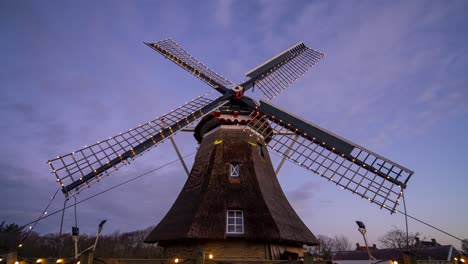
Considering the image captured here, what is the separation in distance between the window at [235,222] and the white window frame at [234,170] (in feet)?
5.64

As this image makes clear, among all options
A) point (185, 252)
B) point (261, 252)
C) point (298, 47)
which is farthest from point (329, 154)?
point (298, 47)

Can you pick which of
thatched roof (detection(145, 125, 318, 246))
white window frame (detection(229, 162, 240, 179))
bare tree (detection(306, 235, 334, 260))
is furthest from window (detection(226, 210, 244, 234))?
bare tree (detection(306, 235, 334, 260))

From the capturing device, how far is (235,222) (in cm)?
1088

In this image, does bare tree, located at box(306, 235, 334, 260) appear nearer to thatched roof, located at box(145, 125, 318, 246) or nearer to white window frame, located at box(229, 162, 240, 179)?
thatched roof, located at box(145, 125, 318, 246)

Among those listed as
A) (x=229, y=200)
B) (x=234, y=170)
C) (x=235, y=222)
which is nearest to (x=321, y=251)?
(x=234, y=170)

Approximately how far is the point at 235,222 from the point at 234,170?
8.18 ft

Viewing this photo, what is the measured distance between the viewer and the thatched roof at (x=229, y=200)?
34.6 ft

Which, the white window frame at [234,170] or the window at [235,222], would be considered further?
the white window frame at [234,170]

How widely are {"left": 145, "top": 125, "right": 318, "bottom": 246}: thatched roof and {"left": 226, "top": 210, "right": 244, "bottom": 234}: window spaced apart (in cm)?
17

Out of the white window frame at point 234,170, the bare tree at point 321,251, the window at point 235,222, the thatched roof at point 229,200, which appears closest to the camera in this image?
the thatched roof at point 229,200

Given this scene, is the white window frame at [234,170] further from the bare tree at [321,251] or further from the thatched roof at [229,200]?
the bare tree at [321,251]

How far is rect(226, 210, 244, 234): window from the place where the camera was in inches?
419

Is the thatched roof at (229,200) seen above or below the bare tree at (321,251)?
above

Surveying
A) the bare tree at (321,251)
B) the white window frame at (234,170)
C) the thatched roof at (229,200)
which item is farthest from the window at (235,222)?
the bare tree at (321,251)
